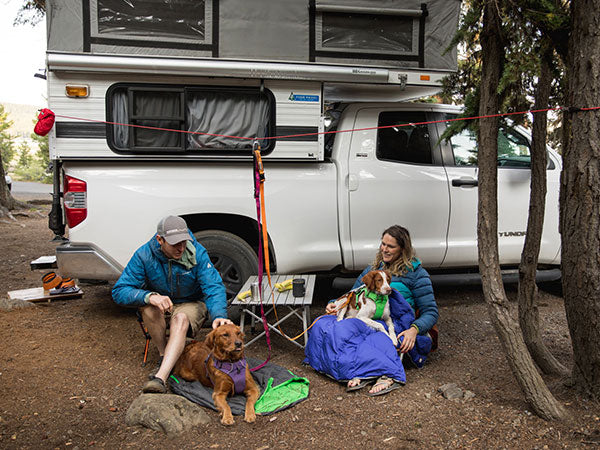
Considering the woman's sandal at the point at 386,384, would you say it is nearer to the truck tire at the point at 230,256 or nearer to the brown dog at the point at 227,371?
the brown dog at the point at 227,371

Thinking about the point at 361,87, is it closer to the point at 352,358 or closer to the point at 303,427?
the point at 352,358

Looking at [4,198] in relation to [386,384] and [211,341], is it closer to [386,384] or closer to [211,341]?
[211,341]

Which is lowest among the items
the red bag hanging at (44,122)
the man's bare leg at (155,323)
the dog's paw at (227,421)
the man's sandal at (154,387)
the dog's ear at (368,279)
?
the dog's paw at (227,421)

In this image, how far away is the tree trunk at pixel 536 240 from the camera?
3545 millimetres

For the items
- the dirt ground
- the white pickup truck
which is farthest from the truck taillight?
the dirt ground

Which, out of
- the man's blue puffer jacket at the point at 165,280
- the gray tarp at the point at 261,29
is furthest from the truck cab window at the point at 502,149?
the man's blue puffer jacket at the point at 165,280

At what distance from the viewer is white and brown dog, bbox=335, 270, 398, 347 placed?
12.0ft

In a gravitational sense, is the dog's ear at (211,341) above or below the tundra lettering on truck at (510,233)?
below

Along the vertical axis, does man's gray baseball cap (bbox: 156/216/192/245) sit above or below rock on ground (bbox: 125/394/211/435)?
above

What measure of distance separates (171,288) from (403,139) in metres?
2.52

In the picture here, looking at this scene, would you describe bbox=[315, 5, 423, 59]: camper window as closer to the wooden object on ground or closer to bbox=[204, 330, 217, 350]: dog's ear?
bbox=[204, 330, 217, 350]: dog's ear

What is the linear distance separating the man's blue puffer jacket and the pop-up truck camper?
2.48ft

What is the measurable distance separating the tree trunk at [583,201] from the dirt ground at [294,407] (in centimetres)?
31

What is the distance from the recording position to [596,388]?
299 cm
